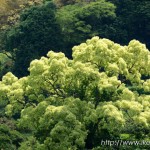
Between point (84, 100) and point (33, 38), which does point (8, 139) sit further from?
point (33, 38)

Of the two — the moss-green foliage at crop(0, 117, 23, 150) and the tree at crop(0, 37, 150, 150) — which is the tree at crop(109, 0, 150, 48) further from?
the moss-green foliage at crop(0, 117, 23, 150)

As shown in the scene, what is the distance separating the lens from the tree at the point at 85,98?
20281 mm

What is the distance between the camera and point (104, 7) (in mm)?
44281

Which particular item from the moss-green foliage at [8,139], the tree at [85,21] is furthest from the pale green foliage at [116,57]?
the tree at [85,21]

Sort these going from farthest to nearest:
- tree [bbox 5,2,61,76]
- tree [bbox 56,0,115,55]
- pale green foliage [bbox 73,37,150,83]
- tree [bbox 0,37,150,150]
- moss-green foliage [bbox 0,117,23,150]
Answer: tree [bbox 56,0,115,55], tree [bbox 5,2,61,76], moss-green foliage [bbox 0,117,23,150], pale green foliage [bbox 73,37,150,83], tree [bbox 0,37,150,150]

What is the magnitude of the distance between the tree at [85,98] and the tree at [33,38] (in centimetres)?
1825

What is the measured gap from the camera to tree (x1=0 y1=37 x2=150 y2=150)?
66.5 ft

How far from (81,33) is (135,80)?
20620 millimetres

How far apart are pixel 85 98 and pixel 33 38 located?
21071 millimetres

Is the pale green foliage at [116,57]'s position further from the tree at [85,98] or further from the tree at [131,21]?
the tree at [131,21]

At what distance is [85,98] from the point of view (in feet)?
74.2

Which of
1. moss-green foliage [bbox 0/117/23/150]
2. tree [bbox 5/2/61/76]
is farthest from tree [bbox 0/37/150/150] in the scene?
tree [bbox 5/2/61/76]

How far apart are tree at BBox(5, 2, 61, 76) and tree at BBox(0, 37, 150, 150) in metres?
→ 18.3

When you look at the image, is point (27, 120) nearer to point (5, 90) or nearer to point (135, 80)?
point (5, 90)
